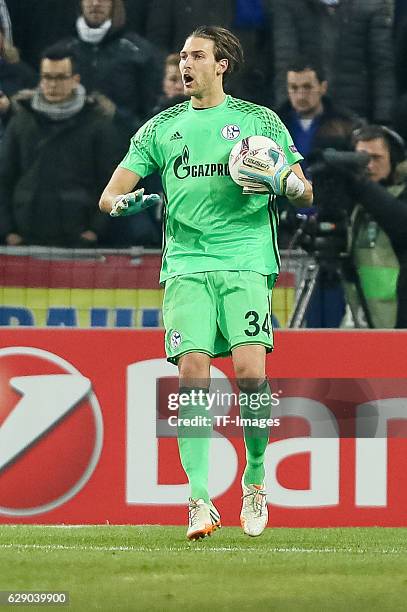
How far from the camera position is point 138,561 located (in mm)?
5180

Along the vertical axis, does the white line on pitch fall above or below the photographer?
below

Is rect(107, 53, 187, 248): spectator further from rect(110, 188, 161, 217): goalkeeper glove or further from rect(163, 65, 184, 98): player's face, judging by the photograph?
rect(110, 188, 161, 217): goalkeeper glove

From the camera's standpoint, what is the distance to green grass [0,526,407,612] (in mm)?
4305

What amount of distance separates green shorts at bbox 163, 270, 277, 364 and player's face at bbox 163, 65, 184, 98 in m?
3.82

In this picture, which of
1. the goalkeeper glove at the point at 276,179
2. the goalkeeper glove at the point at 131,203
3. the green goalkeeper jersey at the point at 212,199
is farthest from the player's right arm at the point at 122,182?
A: the goalkeeper glove at the point at 276,179

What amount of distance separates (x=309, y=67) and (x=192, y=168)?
12.4ft

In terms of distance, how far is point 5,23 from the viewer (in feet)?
32.2

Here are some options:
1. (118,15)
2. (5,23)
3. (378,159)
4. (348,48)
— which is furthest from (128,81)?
(378,159)

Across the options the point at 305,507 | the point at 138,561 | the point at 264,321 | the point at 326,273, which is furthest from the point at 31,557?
the point at 326,273

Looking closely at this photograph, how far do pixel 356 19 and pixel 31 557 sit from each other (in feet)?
18.5

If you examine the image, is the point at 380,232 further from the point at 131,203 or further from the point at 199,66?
the point at 131,203

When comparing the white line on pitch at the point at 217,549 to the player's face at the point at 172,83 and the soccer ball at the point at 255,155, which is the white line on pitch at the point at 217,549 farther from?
the player's face at the point at 172,83

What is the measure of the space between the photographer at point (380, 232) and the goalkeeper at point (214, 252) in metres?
3.16

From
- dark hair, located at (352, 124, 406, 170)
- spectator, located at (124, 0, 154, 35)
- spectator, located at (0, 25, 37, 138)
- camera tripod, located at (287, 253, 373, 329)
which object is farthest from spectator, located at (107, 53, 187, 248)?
dark hair, located at (352, 124, 406, 170)
